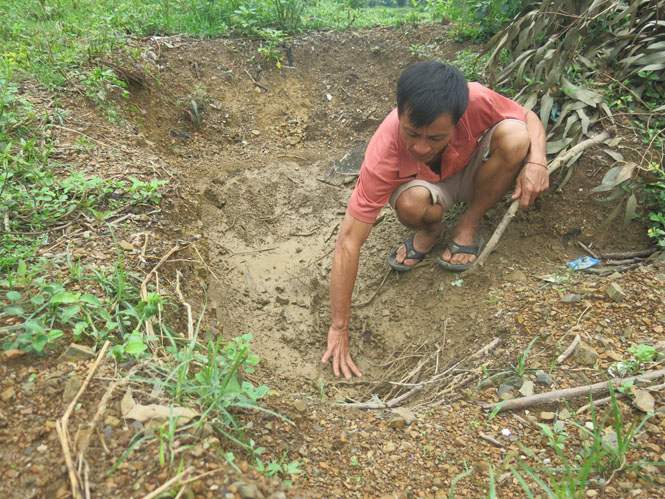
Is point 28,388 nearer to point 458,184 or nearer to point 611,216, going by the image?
point 458,184

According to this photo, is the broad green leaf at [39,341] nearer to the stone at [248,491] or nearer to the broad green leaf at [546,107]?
the stone at [248,491]

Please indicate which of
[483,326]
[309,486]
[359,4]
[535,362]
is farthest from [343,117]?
[309,486]

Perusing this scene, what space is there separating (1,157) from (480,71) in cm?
303

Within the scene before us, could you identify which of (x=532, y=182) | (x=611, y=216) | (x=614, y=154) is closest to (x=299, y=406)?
(x=532, y=182)

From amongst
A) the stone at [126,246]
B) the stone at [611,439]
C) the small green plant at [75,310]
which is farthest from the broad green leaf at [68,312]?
the stone at [611,439]

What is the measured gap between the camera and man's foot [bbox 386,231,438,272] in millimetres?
2578

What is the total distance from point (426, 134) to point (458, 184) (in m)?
0.73

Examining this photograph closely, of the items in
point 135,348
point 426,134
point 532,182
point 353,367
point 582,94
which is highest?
point 426,134

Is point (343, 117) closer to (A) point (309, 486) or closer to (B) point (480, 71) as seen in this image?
(B) point (480, 71)

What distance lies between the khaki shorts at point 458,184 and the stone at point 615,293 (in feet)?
2.82

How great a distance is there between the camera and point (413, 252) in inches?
102

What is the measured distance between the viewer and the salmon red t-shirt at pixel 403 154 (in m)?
2.06

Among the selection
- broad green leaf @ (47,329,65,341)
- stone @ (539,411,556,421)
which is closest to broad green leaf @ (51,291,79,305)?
broad green leaf @ (47,329,65,341)

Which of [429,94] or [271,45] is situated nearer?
[429,94]
